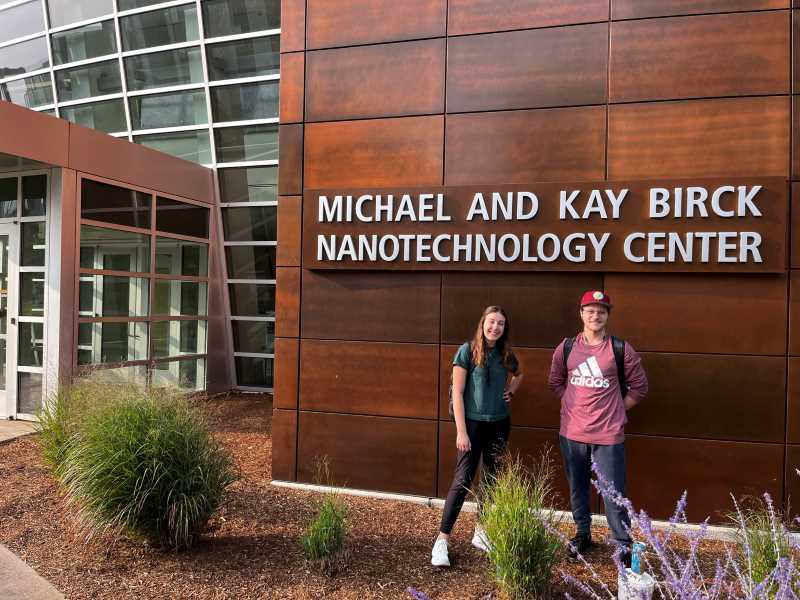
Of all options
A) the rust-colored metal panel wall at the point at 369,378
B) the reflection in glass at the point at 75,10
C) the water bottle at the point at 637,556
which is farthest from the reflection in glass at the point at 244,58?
the water bottle at the point at 637,556

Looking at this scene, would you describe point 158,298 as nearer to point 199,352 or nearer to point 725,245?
point 199,352

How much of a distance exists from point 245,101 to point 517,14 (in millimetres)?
7186

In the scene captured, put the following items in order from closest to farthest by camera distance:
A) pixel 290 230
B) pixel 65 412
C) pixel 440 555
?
pixel 440 555
pixel 65 412
pixel 290 230

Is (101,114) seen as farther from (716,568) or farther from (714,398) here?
(716,568)

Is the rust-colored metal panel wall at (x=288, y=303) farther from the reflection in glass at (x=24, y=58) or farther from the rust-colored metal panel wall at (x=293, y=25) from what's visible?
the reflection in glass at (x=24, y=58)

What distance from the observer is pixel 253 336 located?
11219 mm

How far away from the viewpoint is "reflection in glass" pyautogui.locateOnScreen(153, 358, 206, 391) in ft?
32.7

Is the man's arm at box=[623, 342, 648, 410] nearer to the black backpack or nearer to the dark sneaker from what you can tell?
the black backpack

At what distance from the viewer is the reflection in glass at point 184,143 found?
1133cm

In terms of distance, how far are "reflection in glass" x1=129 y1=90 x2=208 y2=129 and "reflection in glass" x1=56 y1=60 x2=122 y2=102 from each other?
27.2 inches

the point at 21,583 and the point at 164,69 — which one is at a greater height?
the point at 164,69

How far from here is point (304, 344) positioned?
569 centimetres

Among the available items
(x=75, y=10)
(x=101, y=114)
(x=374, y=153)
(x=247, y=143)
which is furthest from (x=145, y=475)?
(x=75, y=10)

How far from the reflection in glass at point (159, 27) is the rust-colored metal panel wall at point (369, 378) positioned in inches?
339
